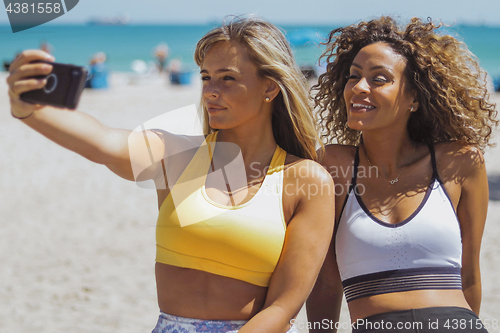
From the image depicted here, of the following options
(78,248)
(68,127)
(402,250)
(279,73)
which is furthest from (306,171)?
(78,248)

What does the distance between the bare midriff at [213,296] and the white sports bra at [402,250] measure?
47 cm

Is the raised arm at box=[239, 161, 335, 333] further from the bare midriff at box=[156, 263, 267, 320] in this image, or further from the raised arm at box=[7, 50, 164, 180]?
the raised arm at box=[7, 50, 164, 180]

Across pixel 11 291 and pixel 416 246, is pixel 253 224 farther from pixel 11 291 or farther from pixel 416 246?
pixel 11 291

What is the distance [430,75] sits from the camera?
2158mm

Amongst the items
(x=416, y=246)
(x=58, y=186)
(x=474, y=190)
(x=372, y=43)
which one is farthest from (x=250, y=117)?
(x=58, y=186)

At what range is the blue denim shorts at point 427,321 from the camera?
1.87 m

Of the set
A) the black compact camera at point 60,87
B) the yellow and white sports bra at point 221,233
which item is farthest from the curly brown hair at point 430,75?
the black compact camera at point 60,87

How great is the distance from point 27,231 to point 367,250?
15.6 ft

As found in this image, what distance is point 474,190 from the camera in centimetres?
211

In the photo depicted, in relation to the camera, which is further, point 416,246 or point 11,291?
point 11,291

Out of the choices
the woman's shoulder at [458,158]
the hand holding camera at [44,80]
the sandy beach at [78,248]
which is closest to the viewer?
the hand holding camera at [44,80]

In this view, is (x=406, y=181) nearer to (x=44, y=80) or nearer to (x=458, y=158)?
(x=458, y=158)

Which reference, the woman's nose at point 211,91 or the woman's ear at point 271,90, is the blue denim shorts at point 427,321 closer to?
the woman's ear at point 271,90

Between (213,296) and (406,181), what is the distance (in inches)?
41.3
